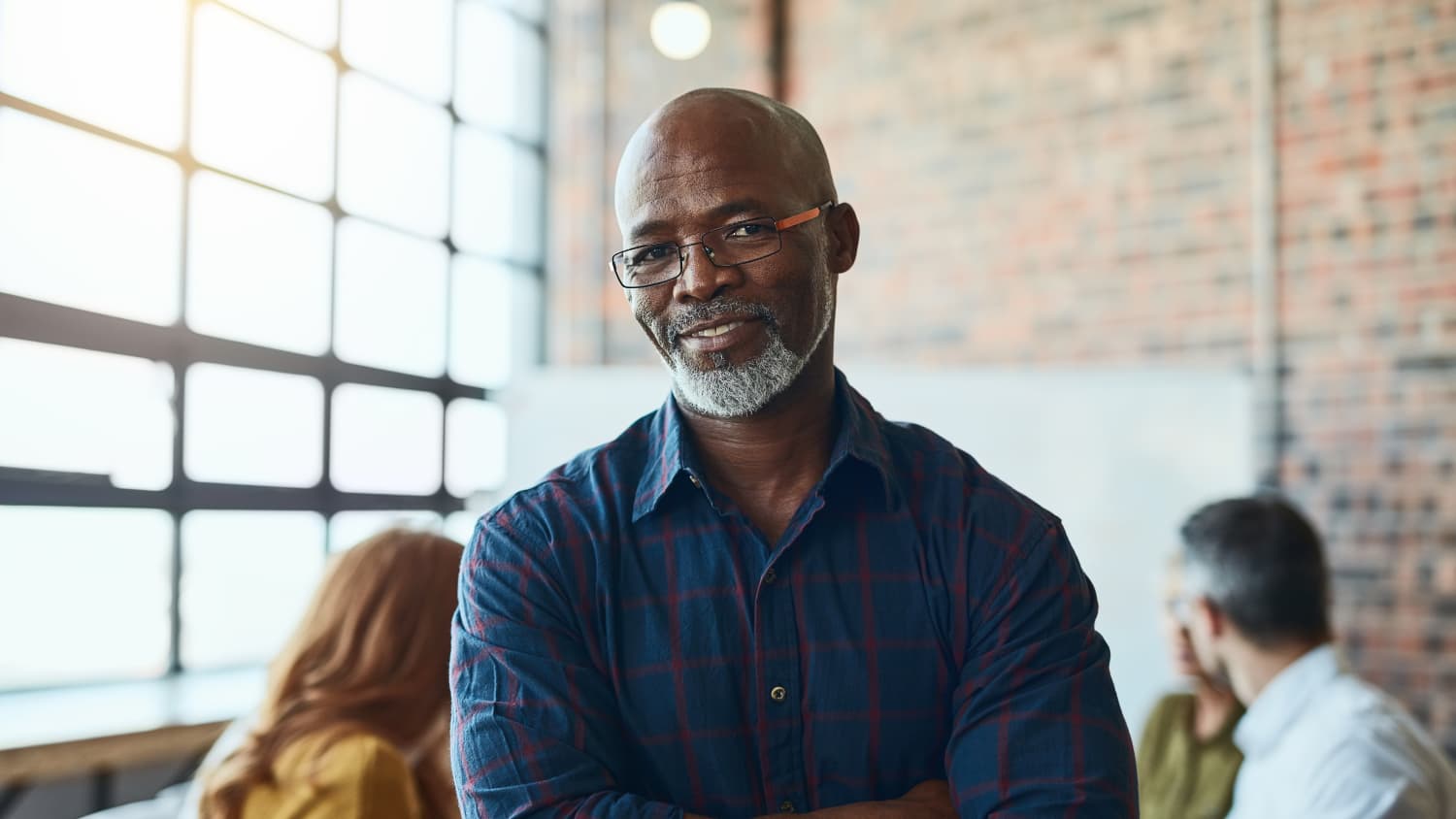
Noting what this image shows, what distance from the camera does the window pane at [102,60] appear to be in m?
3.69

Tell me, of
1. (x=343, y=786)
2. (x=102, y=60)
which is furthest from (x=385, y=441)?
(x=343, y=786)

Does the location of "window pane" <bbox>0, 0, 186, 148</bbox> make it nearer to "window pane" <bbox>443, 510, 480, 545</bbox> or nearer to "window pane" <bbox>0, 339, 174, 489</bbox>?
"window pane" <bbox>0, 339, 174, 489</bbox>

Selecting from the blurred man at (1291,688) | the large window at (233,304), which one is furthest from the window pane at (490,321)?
the blurred man at (1291,688)

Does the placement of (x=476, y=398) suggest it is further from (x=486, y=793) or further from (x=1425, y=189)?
(x=486, y=793)

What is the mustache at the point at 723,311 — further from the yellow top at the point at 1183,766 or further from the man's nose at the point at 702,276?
the yellow top at the point at 1183,766

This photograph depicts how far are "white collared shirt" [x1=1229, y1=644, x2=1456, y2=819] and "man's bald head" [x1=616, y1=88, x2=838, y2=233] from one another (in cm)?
127

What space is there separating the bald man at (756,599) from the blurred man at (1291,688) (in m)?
0.88

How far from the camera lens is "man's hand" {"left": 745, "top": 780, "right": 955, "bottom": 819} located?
127 centimetres

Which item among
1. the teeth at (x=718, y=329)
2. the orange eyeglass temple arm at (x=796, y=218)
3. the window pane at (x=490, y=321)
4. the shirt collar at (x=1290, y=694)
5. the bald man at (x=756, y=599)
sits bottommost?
the shirt collar at (x=1290, y=694)

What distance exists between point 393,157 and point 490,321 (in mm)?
862

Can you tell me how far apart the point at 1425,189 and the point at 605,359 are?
10.5ft

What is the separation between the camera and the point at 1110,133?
4742mm

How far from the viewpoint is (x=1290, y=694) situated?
2.22m

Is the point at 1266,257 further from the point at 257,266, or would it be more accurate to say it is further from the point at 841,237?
the point at 257,266
